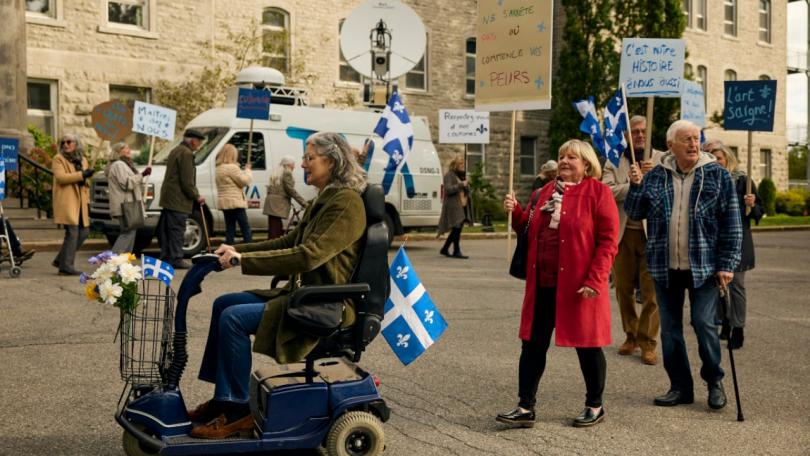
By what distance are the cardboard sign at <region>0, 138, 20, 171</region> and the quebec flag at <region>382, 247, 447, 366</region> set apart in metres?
10.9

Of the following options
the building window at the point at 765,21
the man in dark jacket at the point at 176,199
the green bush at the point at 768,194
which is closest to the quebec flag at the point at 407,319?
the man in dark jacket at the point at 176,199

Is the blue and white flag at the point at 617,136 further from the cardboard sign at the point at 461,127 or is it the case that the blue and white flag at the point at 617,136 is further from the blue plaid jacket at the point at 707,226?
the cardboard sign at the point at 461,127

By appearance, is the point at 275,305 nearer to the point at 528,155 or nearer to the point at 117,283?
the point at 117,283

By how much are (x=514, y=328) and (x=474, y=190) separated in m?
18.8

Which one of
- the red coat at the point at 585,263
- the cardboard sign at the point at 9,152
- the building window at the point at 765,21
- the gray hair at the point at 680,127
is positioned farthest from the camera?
the building window at the point at 765,21

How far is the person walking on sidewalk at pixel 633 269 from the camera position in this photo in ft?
25.1

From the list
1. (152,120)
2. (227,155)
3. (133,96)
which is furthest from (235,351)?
(133,96)

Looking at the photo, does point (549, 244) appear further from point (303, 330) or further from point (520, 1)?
point (520, 1)

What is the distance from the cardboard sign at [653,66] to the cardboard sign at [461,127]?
12280 mm

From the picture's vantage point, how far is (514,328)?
9156 millimetres

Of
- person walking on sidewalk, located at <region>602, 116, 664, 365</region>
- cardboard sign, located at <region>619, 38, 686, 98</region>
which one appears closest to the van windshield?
cardboard sign, located at <region>619, 38, 686, 98</region>

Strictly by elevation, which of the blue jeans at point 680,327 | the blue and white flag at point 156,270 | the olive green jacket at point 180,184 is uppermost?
the olive green jacket at point 180,184

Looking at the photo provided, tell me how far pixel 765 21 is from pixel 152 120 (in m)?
34.3

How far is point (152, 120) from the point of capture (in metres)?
15.2
